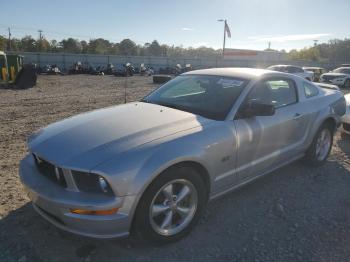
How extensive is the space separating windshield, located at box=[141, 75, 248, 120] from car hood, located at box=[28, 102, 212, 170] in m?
0.18

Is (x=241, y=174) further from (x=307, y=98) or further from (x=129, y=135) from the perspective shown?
(x=307, y=98)

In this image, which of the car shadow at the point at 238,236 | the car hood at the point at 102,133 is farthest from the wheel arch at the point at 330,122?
the car hood at the point at 102,133

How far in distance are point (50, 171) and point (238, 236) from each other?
1899 mm

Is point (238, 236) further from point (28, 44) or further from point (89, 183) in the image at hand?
point (28, 44)

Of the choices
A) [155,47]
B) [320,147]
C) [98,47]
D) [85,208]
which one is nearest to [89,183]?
[85,208]

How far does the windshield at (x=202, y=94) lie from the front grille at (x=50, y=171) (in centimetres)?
154

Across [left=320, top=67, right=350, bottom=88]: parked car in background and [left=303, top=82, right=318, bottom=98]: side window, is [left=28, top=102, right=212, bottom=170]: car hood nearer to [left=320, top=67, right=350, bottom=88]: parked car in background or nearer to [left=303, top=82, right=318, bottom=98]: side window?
[left=303, top=82, right=318, bottom=98]: side window

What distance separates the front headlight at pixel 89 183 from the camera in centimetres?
261

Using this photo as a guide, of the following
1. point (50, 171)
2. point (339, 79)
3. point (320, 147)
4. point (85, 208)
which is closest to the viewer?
point (85, 208)

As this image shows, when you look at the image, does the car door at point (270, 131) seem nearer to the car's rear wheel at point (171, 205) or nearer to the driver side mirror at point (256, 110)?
the driver side mirror at point (256, 110)

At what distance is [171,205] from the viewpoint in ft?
9.95

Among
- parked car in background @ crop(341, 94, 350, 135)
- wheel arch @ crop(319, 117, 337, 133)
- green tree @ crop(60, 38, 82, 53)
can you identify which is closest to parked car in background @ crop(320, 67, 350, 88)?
parked car in background @ crop(341, 94, 350, 135)

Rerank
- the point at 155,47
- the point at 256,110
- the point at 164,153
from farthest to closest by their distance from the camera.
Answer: the point at 155,47 < the point at 256,110 < the point at 164,153

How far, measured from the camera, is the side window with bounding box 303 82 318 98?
486cm
